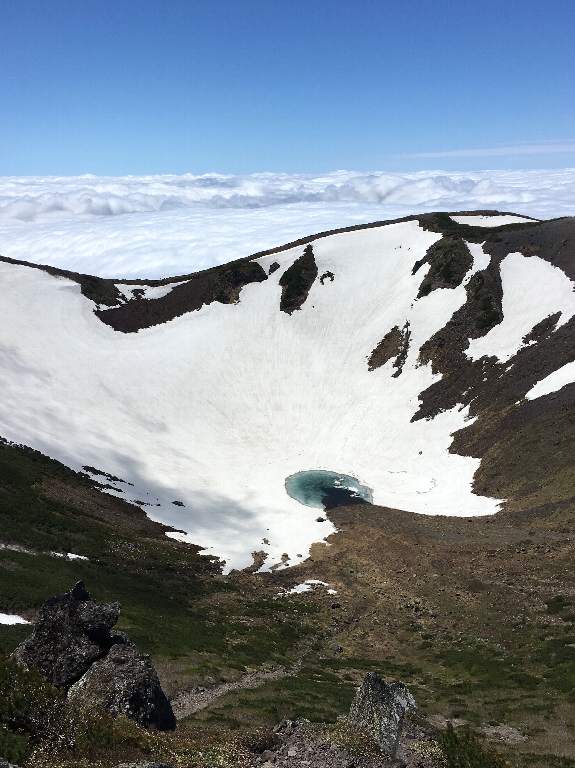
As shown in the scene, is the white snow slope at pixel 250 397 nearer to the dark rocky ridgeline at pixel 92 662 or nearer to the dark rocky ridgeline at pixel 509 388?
the dark rocky ridgeline at pixel 509 388

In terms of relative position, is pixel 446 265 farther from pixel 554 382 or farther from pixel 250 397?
pixel 250 397

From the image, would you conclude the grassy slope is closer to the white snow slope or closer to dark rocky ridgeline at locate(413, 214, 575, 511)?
the white snow slope

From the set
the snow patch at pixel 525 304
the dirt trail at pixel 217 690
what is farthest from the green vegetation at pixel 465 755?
the snow patch at pixel 525 304

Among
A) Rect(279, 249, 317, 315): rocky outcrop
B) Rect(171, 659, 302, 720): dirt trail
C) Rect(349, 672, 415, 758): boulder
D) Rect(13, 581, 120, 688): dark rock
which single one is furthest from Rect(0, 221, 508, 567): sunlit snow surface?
Rect(349, 672, 415, 758): boulder

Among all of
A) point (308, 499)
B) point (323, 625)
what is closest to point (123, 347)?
point (308, 499)

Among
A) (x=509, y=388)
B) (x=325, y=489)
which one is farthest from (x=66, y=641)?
(x=509, y=388)
